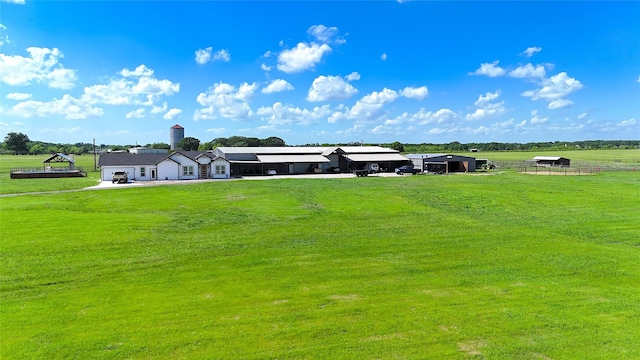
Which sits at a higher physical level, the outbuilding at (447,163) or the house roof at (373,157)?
the house roof at (373,157)

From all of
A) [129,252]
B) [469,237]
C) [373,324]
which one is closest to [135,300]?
[129,252]

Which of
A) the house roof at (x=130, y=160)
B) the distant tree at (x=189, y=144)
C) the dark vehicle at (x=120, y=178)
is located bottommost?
the dark vehicle at (x=120, y=178)

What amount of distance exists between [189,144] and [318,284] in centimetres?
10871

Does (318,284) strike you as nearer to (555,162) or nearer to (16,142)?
(555,162)

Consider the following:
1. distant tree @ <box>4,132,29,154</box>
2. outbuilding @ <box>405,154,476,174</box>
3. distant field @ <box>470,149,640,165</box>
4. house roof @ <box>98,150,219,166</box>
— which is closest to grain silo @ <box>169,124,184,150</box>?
house roof @ <box>98,150,219,166</box>

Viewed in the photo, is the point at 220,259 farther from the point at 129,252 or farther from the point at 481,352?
the point at 481,352

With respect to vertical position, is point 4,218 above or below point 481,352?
above

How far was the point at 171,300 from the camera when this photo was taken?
35.2 ft

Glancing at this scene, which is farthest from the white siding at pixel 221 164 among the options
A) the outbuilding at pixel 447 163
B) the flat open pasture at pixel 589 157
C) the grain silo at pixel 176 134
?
the flat open pasture at pixel 589 157

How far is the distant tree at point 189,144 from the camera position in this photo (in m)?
112

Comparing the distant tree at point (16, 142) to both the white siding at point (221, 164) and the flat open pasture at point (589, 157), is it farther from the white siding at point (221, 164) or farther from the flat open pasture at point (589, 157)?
the flat open pasture at point (589, 157)

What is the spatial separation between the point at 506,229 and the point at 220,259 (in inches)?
586

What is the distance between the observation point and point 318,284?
12086mm

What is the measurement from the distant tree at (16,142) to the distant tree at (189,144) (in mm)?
79245
